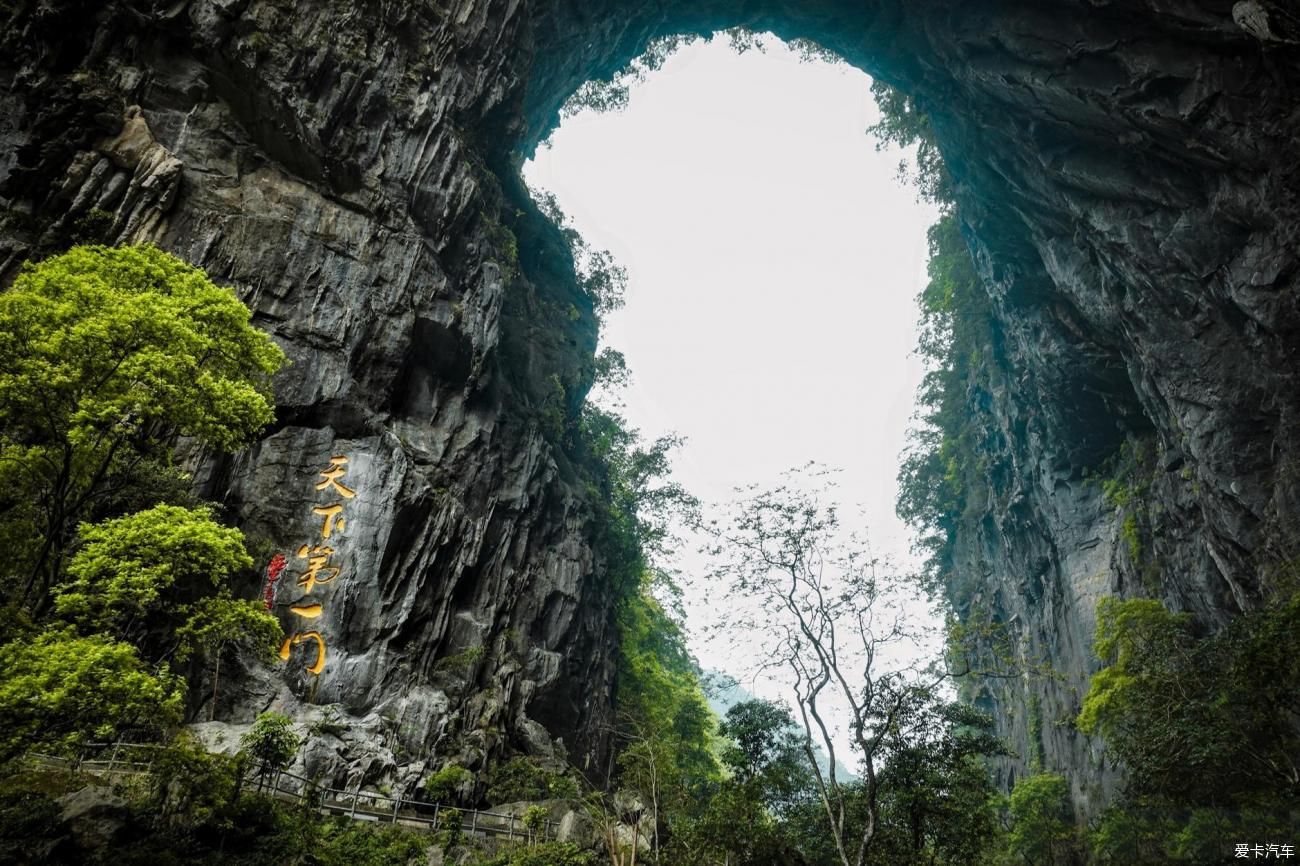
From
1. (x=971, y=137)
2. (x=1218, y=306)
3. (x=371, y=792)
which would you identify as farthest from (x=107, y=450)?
(x=971, y=137)

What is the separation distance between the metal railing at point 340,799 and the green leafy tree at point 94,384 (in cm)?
209

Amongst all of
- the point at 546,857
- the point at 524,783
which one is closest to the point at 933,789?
the point at 546,857

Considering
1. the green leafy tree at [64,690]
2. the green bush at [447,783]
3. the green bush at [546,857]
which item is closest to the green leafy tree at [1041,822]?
the green bush at [546,857]

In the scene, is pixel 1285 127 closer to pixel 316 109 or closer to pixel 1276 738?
pixel 1276 738

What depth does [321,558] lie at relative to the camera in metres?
12.1

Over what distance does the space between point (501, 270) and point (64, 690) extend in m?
15.0

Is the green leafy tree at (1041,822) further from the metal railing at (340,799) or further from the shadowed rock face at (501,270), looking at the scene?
the metal railing at (340,799)

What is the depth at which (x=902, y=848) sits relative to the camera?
1212 cm

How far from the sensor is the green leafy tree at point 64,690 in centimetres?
535

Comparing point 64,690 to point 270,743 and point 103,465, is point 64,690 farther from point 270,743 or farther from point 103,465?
point 270,743

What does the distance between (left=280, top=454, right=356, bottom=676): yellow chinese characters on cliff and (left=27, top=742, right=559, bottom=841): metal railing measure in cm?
226

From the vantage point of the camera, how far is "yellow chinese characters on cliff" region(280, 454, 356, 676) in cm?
1144

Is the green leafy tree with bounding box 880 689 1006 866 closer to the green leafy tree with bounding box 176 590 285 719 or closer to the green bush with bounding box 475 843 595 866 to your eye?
the green bush with bounding box 475 843 595 866

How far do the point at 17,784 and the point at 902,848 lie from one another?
1280 cm
